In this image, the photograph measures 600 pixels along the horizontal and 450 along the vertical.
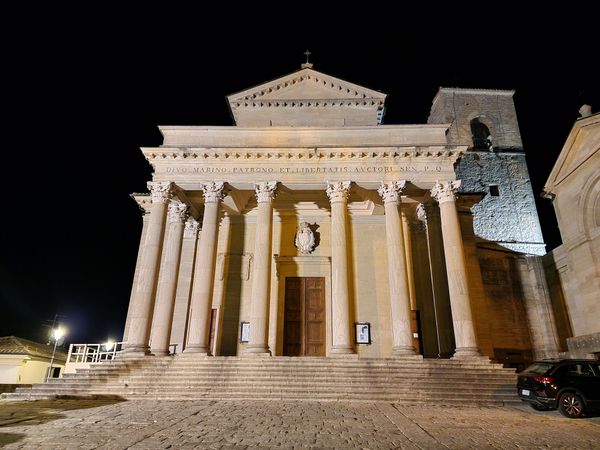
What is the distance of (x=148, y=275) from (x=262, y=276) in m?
4.67

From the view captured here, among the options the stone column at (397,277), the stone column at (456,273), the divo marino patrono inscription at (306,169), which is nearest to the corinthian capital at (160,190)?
the divo marino patrono inscription at (306,169)

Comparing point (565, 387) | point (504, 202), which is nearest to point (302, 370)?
point (565, 387)

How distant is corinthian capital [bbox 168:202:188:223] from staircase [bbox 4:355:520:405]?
22.1 feet

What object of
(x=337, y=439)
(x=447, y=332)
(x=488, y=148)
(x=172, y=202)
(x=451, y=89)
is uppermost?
(x=451, y=89)

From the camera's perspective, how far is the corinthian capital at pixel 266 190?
53.5ft

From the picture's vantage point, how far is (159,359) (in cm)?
1352

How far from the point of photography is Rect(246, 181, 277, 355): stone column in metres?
14.1

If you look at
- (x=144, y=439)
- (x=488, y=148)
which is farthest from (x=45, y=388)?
(x=488, y=148)

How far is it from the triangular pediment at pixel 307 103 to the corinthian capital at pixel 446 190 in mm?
6377

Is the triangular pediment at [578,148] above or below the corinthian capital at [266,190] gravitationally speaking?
above

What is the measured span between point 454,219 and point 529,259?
23.4 feet

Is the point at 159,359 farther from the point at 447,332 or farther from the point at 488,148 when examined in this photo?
the point at 488,148

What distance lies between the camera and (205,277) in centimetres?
1512

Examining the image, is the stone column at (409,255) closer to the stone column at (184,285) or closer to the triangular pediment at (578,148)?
the triangular pediment at (578,148)
